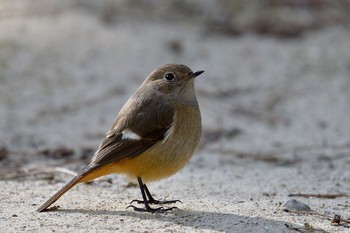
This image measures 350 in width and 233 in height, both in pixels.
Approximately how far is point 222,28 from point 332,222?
6.80m

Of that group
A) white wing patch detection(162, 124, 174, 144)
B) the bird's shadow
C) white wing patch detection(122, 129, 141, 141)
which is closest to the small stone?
the bird's shadow

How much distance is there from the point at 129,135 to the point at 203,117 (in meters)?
3.65

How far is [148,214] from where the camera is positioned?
543cm

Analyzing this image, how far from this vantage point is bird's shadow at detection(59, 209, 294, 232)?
197 inches

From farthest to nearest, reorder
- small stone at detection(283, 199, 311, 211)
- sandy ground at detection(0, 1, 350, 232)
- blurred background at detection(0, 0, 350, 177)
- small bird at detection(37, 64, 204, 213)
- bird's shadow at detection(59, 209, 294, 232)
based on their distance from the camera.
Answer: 1. blurred background at detection(0, 0, 350, 177)
2. small bird at detection(37, 64, 204, 213)
3. small stone at detection(283, 199, 311, 211)
4. sandy ground at detection(0, 1, 350, 232)
5. bird's shadow at detection(59, 209, 294, 232)

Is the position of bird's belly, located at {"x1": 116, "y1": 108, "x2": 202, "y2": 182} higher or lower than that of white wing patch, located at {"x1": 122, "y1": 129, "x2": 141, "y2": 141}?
lower

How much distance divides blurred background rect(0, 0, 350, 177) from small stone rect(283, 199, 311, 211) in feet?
8.50

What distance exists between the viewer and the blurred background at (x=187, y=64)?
28.6 ft

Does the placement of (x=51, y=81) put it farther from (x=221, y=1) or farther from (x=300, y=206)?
(x=300, y=206)

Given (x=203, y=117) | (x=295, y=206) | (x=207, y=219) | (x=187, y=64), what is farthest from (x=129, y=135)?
(x=187, y=64)

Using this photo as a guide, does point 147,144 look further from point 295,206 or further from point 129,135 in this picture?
point 295,206

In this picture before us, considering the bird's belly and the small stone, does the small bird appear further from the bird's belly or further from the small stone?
the small stone

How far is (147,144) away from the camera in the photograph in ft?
18.6

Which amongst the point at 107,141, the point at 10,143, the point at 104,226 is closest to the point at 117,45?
the point at 10,143
